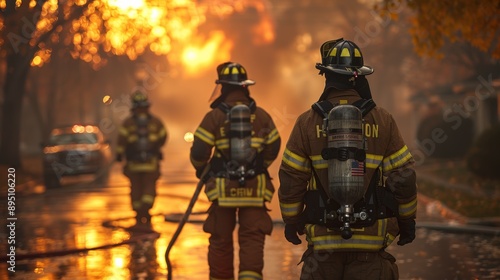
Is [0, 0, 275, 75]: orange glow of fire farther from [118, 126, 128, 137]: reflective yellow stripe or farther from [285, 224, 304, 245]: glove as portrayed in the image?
[285, 224, 304, 245]: glove

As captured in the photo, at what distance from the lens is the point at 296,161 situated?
231 inches

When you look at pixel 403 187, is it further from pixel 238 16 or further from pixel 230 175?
pixel 238 16

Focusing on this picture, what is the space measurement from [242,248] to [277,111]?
78.3m

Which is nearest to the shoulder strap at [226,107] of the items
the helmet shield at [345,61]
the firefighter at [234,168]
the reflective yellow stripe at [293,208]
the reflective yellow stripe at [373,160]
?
the firefighter at [234,168]

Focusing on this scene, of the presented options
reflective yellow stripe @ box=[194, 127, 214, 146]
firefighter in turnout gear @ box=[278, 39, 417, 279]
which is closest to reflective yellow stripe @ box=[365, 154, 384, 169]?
firefighter in turnout gear @ box=[278, 39, 417, 279]

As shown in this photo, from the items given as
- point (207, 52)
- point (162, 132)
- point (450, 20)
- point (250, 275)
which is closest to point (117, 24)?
point (450, 20)

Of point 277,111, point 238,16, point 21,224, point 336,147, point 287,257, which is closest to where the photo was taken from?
point 336,147

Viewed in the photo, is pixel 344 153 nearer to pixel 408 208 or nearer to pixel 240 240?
pixel 408 208

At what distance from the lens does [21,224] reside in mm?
16406

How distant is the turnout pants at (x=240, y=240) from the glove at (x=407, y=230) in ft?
8.95

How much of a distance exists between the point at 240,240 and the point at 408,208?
124 inches

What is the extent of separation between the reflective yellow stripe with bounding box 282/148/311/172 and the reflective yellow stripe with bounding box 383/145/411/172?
1.47 ft

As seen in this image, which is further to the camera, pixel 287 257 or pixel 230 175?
pixel 287 257

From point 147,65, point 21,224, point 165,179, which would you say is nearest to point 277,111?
point 147,65
